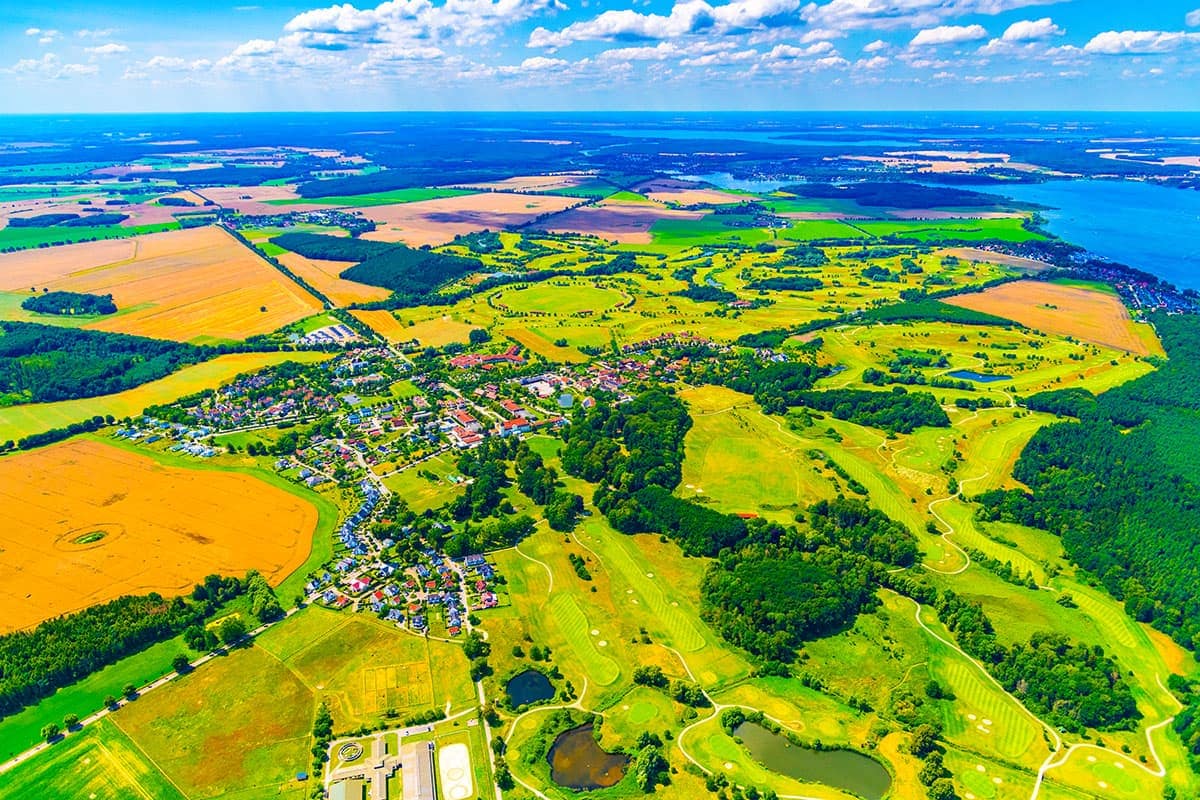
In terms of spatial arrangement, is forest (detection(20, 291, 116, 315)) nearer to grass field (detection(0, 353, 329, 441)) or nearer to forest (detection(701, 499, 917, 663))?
grass field (detection(0, 353, 329, 441))

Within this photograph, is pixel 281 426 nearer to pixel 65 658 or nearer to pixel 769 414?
pixel 65 658

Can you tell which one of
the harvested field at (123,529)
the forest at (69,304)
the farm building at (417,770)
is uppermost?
the forest at (69,304)

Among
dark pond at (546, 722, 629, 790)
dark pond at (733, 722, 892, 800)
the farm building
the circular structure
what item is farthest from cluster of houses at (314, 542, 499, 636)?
the circular structure

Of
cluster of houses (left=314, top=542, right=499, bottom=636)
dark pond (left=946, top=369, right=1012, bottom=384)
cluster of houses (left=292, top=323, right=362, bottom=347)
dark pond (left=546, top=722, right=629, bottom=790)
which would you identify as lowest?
dark pond (left=546, top=722, right=629, bottom=790)

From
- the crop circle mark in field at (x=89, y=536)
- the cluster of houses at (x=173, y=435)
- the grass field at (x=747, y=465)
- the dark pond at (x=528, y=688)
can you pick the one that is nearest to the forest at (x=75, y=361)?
the cluster of houses at (x=173, y=435)

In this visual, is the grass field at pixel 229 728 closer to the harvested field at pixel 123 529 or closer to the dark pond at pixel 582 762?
the harvested field at pixel 123 529

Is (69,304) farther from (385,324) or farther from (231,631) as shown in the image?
(231,631)
